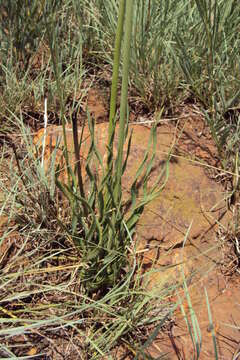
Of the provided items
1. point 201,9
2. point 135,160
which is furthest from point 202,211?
point 201,9

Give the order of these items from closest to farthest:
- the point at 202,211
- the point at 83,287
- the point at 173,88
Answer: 1. the point at 83,287
2. the point at 202,211
3. the point at 173,88

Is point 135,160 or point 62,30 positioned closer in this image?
point 135,160

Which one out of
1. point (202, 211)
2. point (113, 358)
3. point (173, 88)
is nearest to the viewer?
point (113, 358)

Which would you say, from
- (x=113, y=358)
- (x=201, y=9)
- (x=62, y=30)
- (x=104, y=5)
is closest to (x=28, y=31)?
(x=62, y=30)

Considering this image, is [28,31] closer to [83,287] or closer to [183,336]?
[83,287]

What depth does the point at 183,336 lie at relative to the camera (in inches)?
48.3

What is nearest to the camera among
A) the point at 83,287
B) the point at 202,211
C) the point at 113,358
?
the point at 113,358

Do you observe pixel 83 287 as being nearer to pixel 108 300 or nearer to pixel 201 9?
pixel 108 300

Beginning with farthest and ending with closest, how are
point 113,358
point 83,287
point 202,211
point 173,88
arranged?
point 173,88 < point 202,211 < point 83,287 < point 113,358

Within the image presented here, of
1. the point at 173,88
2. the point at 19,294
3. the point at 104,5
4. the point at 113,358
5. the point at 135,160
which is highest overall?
the point at 104,5

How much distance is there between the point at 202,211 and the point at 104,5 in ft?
2.95

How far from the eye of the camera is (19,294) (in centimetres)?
116

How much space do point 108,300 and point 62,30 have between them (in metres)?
1.07

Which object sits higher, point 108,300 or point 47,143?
point 47,143
